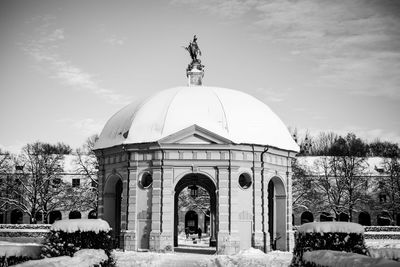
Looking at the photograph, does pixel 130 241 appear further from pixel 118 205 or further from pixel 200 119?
pixel 200 119

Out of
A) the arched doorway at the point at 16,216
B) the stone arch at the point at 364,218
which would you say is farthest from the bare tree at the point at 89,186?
→ the stone arch at the point at 364,218

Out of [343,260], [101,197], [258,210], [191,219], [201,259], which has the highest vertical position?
[101,197]

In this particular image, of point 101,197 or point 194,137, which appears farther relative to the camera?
point 101,197

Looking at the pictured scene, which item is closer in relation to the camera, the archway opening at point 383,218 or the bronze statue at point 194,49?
the bronze statue at point 194,49

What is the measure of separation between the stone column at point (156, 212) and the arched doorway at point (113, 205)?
3922 millimetres

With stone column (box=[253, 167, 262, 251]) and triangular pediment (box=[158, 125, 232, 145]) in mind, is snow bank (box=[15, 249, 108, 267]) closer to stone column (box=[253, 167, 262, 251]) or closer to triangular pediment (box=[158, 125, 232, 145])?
triangular pediment (box=[158, 125, 232, 145])

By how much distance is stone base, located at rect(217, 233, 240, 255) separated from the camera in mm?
28109

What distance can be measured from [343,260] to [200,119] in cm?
1756

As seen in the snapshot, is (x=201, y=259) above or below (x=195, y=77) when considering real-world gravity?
below

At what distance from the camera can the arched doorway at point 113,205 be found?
32.3 m

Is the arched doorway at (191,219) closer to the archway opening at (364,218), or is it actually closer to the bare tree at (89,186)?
the bare tree at (89,186)

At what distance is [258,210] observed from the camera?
29609 millimetres

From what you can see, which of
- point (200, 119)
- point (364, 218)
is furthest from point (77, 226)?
point (364, 218)

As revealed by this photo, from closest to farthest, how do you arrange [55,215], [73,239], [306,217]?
[73,239], [306,217], [55,215]
